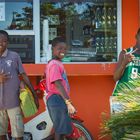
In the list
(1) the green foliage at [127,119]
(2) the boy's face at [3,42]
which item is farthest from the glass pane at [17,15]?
(1) the green foliage at [127,119]

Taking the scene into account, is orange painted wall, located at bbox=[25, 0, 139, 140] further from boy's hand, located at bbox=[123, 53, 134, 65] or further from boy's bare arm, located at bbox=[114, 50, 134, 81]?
boy's hand, located at bbox=[123, 53, 134, 65]

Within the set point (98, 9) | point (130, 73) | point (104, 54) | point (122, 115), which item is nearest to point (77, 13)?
point (98, 9)

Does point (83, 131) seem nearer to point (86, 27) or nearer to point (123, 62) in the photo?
point (123, 62)

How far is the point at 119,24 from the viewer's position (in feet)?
22.4

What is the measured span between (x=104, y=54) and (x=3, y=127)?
2131mm

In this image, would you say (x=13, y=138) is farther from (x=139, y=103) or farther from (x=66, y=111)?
(x=139, y=103)

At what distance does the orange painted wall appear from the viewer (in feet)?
22.2

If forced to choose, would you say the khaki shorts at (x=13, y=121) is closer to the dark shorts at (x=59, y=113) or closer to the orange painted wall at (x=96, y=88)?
the dark shorts at (x=59, y=113)

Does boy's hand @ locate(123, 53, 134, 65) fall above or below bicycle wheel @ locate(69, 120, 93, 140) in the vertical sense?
above

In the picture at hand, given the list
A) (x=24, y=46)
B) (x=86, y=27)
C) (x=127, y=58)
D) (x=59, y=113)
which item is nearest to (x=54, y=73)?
(x=59, y=113)

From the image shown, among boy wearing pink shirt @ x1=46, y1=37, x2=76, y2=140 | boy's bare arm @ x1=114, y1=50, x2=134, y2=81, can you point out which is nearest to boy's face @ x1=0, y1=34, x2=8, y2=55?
boy wearing pink shirt @ x1=46, y1=37, x2=76, y2=140

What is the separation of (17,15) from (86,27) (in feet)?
3.54

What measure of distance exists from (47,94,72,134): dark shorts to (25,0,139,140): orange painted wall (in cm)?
134

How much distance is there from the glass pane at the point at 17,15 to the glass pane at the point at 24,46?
0.16 metres
